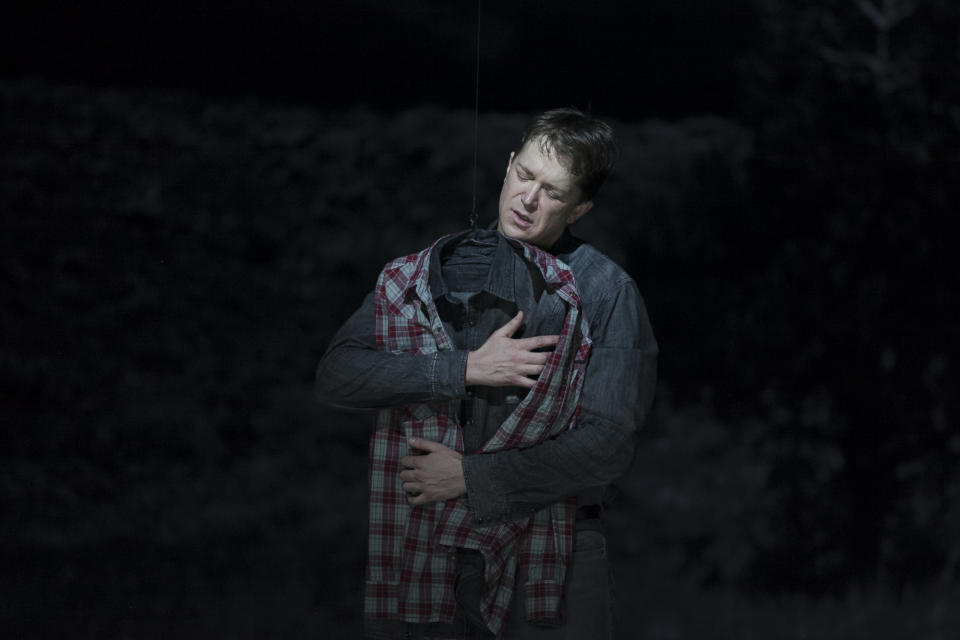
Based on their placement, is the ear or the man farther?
the ear

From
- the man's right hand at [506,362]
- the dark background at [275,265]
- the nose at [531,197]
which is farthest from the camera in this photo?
the dark background at [275,265]

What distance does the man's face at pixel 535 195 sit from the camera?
2.24m

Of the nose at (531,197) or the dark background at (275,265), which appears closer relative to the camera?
the nose at (531,197)

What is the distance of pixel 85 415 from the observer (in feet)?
9.64

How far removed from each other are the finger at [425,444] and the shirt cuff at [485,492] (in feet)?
0.28

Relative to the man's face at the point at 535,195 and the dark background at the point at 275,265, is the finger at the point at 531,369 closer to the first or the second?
the man's face at the point at 535,195

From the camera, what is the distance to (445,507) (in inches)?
87.0

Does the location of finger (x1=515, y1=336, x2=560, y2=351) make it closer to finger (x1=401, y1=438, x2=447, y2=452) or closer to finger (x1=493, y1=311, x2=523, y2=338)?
finger (x1=493, y1=311, x2=523, y2=338)

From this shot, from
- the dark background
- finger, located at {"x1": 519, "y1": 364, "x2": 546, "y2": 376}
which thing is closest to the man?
finger, located at {"x1": 519, "y1": 364, "x2": 546, "y2": 376}

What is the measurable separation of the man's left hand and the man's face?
0.45 meters

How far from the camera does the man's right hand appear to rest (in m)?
2.12

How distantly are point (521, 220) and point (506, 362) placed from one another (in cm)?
31

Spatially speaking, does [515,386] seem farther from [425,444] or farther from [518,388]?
[425,444]

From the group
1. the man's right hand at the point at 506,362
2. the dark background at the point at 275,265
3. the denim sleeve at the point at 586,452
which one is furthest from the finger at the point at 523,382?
the dark background at the point at 275,265
